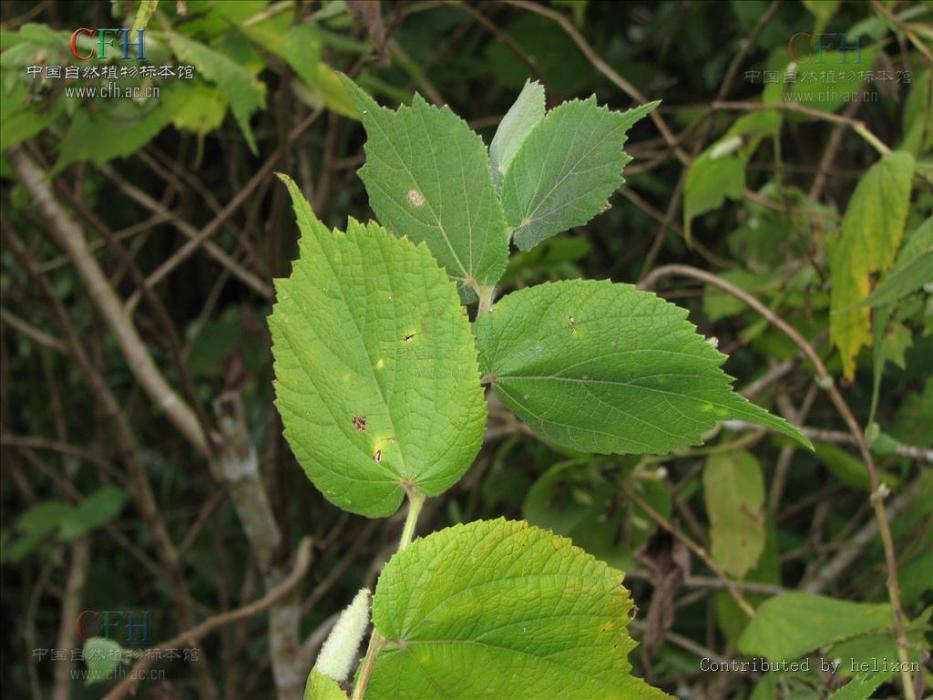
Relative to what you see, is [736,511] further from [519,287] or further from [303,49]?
[303,49]

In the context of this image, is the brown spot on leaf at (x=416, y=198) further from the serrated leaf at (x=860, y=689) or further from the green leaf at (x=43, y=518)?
the green leaf at (x=43, y=518)

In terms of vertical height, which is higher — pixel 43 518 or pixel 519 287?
pixel 519 287

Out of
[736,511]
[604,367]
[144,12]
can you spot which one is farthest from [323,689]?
[736,511]

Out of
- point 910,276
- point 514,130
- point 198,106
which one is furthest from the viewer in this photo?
point 198,106

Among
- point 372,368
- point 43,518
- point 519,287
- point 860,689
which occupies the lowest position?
point 43,518

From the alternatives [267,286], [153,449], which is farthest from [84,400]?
[267,286]

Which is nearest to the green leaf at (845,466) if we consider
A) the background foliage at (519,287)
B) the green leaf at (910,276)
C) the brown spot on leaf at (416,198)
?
the background foliage at (519,287)

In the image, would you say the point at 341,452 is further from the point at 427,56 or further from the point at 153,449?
the point at 153,449
